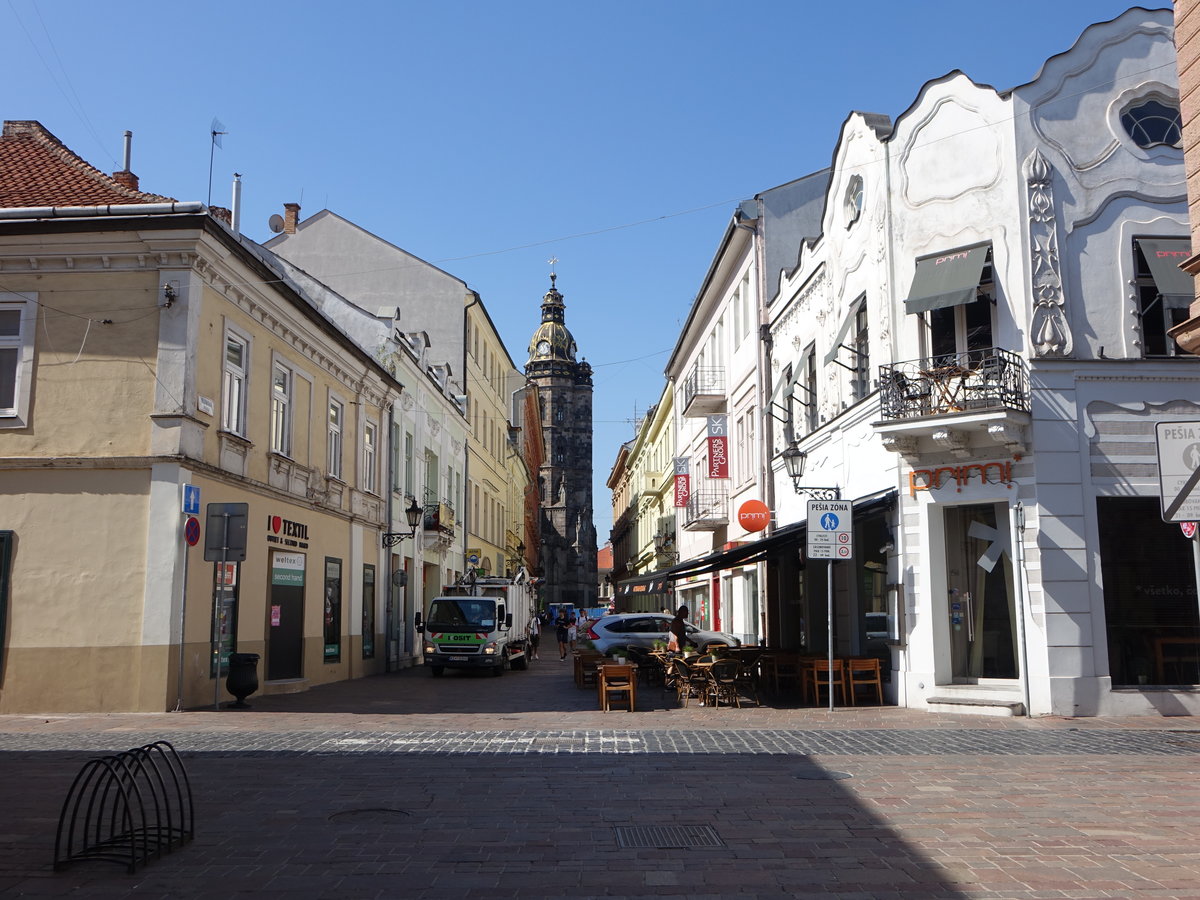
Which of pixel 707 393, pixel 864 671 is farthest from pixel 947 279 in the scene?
pixel 707 393

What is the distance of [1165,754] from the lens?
12.1 m

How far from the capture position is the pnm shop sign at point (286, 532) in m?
21.8

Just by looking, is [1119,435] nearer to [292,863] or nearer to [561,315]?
[292,863]

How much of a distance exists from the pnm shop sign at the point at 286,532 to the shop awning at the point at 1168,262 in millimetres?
16369

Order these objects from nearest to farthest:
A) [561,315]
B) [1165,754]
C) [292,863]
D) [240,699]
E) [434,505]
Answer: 1. [292,863]
2. [1165,754]
3. [240,699]
4. [434,505]
5. [561,315]

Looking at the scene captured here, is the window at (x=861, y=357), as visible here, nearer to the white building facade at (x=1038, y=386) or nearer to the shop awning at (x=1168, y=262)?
the white building facade at (x=1038, y=386)

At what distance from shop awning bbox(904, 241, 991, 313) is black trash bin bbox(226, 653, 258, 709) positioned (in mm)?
12246

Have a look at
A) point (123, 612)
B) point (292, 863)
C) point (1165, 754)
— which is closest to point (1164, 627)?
point (1165, 754)

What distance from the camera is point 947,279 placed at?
17453mm

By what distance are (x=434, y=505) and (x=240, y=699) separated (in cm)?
1842

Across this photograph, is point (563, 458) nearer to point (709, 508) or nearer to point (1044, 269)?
point (709, 508)

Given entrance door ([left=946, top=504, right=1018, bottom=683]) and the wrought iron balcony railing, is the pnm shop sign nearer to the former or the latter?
the wrought iron balcony railing

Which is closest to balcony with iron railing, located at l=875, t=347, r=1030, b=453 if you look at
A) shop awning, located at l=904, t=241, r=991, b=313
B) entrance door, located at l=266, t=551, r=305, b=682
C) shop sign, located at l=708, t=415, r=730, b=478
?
shop awning, located at l=904, t=241, r=991, b=313

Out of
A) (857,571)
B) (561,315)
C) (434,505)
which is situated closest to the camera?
(857,571)
